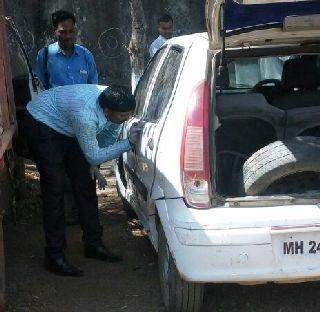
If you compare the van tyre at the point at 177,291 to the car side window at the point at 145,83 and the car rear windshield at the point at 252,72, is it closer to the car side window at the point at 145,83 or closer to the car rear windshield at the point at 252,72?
the car side window at the point at 145,83

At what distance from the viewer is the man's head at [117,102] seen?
14.2 ft

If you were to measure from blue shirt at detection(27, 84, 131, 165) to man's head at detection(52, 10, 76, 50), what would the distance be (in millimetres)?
1328

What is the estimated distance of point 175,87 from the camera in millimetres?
3947

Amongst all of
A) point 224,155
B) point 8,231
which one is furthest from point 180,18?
point 224,155

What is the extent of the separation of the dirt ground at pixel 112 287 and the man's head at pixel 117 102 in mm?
1167

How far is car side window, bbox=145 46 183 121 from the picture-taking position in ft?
13.7

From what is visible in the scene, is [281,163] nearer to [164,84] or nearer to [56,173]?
[164,84]

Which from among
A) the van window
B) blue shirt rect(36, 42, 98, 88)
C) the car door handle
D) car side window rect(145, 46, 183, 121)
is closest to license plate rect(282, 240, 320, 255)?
the car door handle

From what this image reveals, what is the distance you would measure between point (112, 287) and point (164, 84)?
1.44 m


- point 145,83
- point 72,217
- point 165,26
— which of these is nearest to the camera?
point 145,83

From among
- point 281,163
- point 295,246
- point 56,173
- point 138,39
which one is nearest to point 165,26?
point 138,39

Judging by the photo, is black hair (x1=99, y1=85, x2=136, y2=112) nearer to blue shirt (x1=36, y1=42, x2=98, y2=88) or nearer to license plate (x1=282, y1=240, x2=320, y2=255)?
license plate (x1=282, y1=240, x2=320, y2=255)

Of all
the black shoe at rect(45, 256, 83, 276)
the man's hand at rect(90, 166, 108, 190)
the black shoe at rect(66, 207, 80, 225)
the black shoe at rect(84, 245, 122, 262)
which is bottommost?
the black shoe at rect(66, 207, 80, 225)

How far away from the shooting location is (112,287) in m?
4.54
